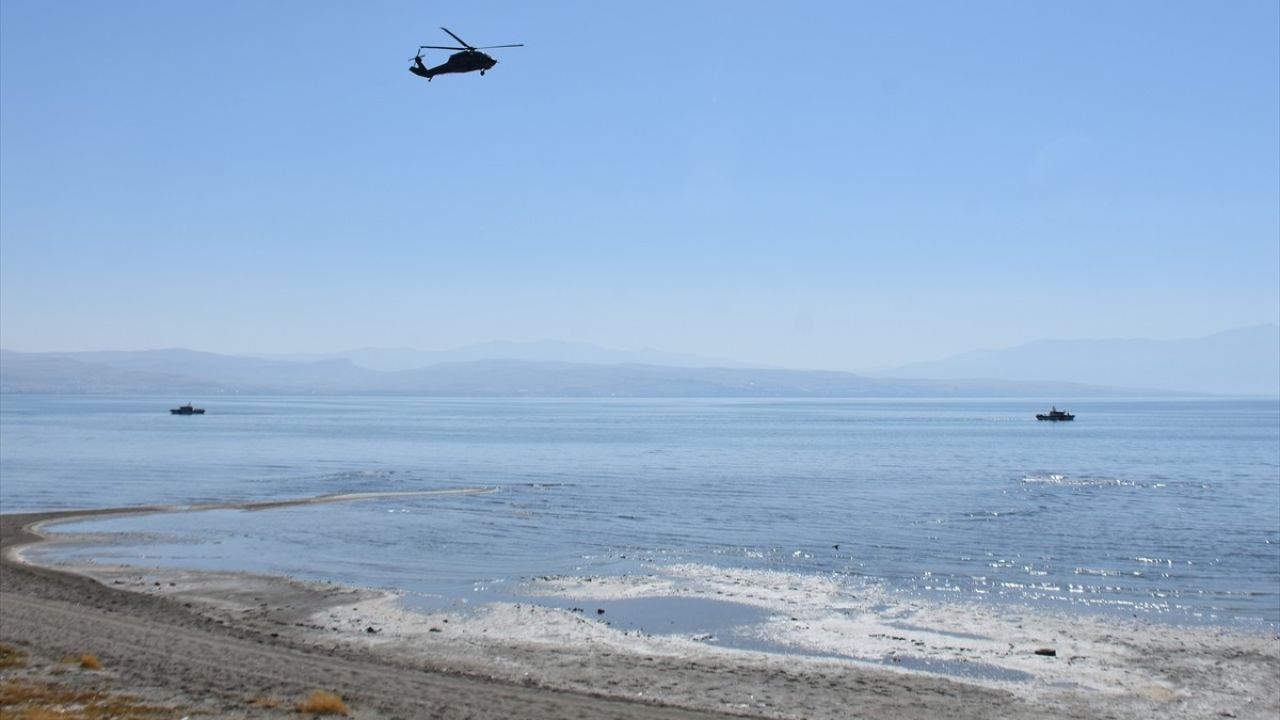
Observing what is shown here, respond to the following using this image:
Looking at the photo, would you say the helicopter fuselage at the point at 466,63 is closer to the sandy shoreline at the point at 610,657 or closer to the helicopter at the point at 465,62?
the helicopter at the point at 465,62

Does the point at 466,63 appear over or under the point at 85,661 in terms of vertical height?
over

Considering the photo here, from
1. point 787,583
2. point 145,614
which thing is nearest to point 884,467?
point 787,583

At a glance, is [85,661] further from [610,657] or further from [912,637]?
[912,637]

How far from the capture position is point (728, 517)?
1941 inches

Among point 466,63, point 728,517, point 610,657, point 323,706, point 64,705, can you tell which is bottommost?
point 728,517

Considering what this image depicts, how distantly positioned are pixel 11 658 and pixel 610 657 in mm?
11856

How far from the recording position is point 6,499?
182 ft

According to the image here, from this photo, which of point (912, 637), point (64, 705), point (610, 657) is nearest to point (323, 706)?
point (64, 705)

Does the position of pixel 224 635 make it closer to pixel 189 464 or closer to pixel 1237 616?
pixel 1237 616

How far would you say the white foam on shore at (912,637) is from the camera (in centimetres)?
2153

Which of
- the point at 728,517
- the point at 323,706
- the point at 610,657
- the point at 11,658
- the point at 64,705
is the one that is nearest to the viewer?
the point at 64,705

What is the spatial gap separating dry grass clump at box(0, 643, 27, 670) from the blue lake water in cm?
1249

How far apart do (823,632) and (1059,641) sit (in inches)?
220

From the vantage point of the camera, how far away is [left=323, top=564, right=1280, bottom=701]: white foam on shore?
2153 centimetres
